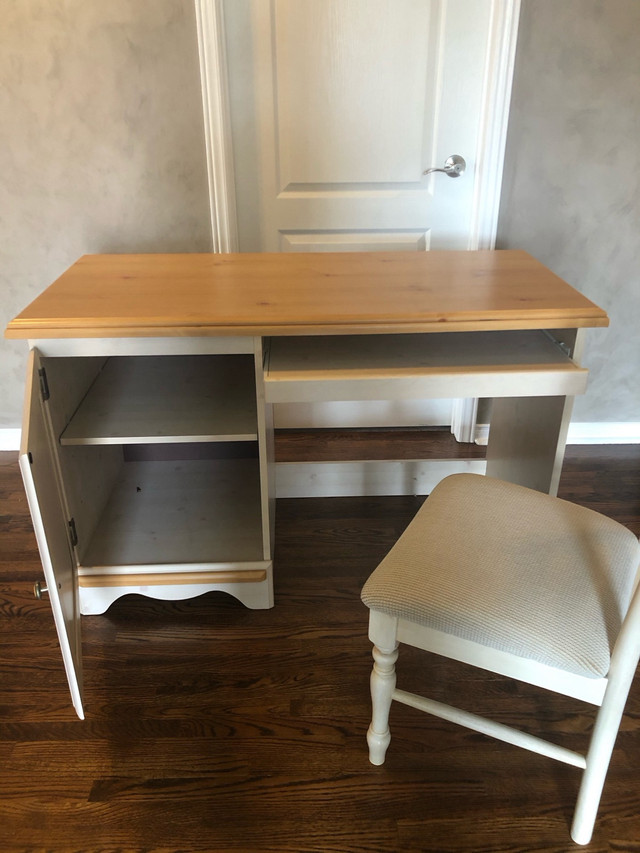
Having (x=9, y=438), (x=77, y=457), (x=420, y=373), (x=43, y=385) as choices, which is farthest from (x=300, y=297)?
(x=9, y=438)

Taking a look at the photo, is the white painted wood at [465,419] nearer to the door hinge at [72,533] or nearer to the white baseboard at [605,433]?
the white baseboard at [605,433]

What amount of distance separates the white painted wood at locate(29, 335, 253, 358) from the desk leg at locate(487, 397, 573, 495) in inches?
28.5

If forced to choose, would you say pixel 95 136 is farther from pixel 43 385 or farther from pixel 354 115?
pixel 43 385

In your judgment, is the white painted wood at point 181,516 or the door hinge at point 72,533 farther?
the white painted wood at point 181,516

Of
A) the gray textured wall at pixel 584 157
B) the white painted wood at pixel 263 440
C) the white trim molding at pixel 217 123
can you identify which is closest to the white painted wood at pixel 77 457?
the white painted wood at pixel 263 440

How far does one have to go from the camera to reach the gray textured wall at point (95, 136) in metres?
1.85

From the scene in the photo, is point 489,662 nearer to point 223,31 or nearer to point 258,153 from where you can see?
point 258,153

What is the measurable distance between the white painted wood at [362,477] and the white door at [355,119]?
69 centimetres

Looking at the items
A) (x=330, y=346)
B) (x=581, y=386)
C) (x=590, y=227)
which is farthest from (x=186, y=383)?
(x=590, y=227)

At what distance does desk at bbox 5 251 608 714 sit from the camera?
1369 millimetres

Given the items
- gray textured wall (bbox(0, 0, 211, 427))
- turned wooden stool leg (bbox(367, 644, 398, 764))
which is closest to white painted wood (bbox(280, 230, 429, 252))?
gray textured wall (bbox(0, 0, 211, 427))

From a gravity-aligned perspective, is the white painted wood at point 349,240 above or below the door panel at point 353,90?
below

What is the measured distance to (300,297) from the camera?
147cm

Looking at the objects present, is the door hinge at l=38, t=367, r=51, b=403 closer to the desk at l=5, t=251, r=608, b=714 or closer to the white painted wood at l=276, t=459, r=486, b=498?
the desk at l=5, t=251, r=608, b=714
